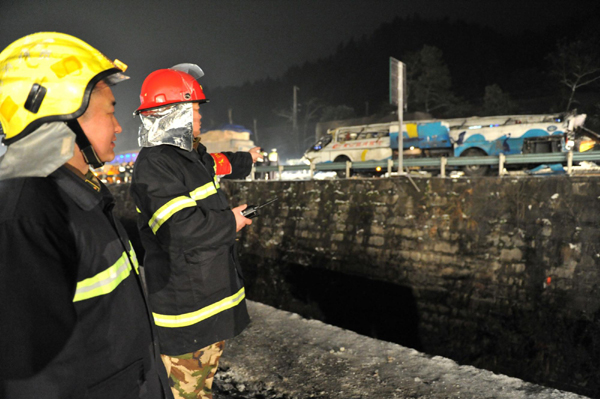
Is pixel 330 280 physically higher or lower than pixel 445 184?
lower

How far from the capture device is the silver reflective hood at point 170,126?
1969 mm

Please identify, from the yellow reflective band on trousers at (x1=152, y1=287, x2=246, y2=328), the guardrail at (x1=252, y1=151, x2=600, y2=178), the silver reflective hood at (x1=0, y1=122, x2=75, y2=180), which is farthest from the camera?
the guardrail at (x1=252, y1=151, x2=600, y2=178)

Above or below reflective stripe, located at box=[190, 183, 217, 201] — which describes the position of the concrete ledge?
below

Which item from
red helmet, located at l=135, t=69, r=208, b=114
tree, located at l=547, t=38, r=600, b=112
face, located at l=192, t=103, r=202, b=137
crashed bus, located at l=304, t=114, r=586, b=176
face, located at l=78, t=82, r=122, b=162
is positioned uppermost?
tree, located at l=547, t=38, r=600, b=112

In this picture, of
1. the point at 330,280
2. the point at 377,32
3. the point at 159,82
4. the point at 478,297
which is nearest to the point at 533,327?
the point at 478,297

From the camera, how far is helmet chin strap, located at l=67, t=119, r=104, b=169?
110cm

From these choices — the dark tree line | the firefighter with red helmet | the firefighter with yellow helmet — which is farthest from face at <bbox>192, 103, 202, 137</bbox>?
the dark tree line

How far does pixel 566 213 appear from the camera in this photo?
23.0 feet

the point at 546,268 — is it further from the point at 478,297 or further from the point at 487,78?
the point at 487,78

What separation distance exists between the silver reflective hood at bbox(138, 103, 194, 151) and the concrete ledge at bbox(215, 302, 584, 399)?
1.79 meters

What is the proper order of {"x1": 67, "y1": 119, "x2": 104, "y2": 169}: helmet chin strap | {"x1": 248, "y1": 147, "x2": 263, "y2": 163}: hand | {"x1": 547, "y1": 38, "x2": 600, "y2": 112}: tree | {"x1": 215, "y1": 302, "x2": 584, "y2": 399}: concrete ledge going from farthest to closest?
{"x1": 547, "y1": 38, "x2": 600, "y2": 112}: tree → {"x1": 248, "y1": 147, "x2": 263, "y2": 163}: hand → {"x1": 215, "y1": 302, "x2": 584, "y2": 399}: concrete ledge → {"x1": 67, "y1": 119, "x2": 104, "y2": 169}: helmet chin strap

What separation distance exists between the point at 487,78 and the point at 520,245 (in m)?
50.7

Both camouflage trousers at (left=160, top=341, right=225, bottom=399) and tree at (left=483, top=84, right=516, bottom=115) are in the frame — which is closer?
camouflage trousers at (left=160, top=341, right=225, bottom=399)

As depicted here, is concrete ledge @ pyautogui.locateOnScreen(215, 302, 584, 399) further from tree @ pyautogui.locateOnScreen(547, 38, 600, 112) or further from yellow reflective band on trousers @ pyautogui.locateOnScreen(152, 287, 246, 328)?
tree @ pyautogui.locateOnScreen(547, 38, 600, 112)
